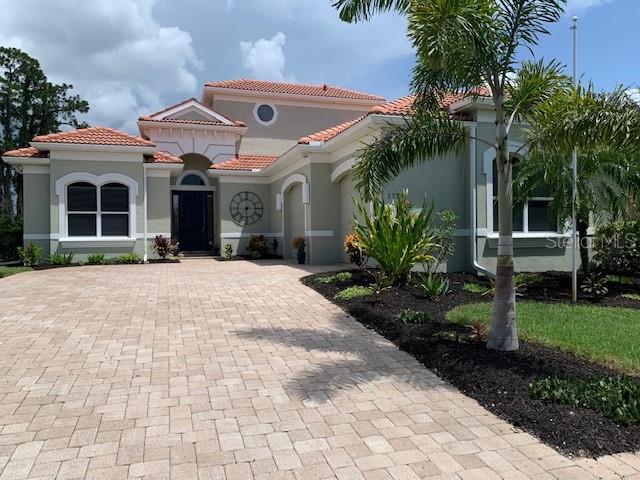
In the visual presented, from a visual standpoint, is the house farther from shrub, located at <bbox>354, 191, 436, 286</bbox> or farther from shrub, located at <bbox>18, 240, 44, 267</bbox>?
shrub, located at <bbox>354, 191, 436, 286</bbox>

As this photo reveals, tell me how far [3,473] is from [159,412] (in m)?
1.21

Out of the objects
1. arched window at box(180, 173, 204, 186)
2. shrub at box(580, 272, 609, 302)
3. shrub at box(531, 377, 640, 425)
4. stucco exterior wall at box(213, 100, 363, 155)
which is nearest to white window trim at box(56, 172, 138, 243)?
arched window at box(180, 173, 204, 186)

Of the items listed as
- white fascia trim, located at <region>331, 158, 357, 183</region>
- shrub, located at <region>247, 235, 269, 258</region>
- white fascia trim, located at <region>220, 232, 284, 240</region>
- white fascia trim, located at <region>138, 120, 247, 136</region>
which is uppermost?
white fascia trim, located at <region>138, 120, 247, 136</region>

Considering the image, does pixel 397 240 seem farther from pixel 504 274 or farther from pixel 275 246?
pixel 275 246

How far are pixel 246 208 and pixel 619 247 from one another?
1291 cm

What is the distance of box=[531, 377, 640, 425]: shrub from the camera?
3.99 meters

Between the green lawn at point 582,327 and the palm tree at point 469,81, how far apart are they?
2.92 feet

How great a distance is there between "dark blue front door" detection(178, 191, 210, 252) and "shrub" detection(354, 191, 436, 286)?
12.7 m

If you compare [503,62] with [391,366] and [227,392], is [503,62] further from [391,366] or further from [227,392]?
[227,392]

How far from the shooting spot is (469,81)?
6.27 metres

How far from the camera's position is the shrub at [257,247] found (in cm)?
1864

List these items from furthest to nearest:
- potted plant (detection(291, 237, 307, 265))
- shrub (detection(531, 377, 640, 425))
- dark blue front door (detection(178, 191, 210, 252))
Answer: dark blue front door (detection(178, 191, 210, 252)), potted plant (detection(291, 237, 307, 265)), shrub (detection(531, 377, 640, 425))

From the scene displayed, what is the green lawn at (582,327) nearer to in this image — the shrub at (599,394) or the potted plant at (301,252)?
the shrub at (599,394)

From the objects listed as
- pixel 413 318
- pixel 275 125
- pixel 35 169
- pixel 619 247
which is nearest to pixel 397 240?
pixel 413 318
